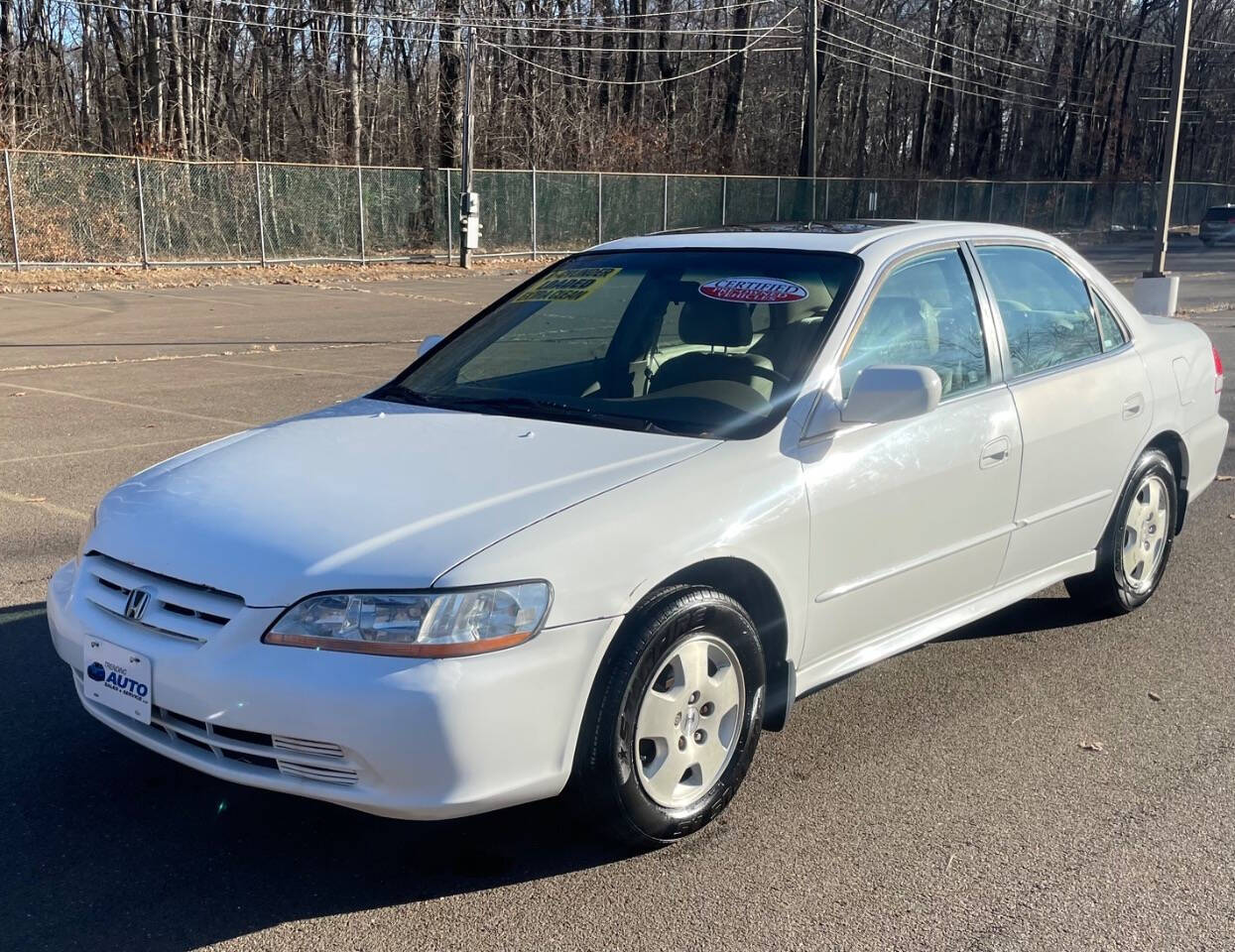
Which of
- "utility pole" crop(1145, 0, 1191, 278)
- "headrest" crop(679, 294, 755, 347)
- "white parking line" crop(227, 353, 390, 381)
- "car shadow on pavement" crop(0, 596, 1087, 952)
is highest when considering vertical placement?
"utility pole" crop(1145, 0, 1191, 278)

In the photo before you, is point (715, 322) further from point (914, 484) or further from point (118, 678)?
point (118, 678)

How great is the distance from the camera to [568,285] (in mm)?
4762

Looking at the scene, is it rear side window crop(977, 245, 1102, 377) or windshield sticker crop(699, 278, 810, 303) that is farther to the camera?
rear side window crop(977, 245, 1102, 377)

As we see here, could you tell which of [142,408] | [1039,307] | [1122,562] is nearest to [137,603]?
[1039,307]

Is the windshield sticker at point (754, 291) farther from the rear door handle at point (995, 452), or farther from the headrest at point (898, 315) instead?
the rear door handle at point (995, 452)

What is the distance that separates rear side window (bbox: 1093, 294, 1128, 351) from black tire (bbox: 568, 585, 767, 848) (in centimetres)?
260

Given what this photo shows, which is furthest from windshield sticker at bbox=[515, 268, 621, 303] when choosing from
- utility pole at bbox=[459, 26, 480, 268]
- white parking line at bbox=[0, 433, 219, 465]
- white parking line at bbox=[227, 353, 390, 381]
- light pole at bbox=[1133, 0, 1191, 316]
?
utility pole at bbox=[459, 26, 480, 268]

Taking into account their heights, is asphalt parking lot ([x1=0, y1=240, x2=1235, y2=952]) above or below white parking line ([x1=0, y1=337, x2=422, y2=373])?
above

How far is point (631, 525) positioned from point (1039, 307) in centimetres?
248

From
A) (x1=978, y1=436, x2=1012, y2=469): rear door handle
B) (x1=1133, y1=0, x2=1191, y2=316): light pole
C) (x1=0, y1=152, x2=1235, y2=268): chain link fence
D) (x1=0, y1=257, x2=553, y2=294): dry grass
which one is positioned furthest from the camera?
(x1=0, y1=152, x2=1235, y2=268): chain link fence

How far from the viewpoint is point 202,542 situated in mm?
3068

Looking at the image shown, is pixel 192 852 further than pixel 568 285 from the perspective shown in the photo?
No

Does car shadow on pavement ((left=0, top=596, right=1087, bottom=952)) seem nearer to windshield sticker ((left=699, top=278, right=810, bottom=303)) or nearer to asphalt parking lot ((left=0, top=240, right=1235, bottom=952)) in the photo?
asphalt parking lot ((left=0, top=240, right=1235, bottom=952))

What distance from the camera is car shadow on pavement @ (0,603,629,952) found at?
2947 mm
